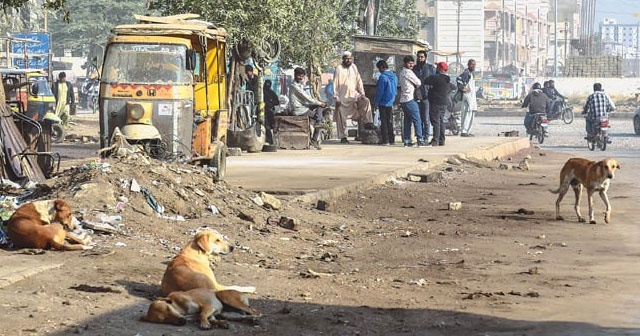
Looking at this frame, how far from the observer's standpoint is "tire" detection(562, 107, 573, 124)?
47.7 metres

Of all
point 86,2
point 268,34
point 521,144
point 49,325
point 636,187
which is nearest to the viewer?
point 49,325

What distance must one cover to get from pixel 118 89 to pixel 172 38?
41.2 inches

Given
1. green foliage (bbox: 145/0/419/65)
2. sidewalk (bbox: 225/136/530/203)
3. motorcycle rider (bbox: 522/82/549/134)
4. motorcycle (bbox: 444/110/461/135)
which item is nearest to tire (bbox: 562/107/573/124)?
green foliage (bbox: 145/0/419/65)

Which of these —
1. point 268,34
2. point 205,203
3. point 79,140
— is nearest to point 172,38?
point 205,203

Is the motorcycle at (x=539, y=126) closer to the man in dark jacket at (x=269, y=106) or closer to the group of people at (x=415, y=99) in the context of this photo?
the group of people at (x=415, y=99)

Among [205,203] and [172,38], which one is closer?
[205,203]

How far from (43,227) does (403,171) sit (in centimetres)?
1034

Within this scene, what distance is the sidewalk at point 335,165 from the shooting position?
1675 cm

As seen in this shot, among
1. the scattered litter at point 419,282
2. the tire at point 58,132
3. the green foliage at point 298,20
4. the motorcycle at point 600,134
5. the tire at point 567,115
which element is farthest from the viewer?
the tire at point 567,115

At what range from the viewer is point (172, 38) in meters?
17.2

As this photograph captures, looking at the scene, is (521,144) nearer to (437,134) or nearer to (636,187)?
(437,134)

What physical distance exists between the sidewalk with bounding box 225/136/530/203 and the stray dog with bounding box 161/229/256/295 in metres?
6.05

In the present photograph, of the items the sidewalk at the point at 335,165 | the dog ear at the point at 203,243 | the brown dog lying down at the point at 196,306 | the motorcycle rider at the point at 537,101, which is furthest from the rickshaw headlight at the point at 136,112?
the motorcycle rider at the point at 537,101

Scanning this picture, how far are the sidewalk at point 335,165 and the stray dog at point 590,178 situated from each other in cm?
301
